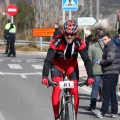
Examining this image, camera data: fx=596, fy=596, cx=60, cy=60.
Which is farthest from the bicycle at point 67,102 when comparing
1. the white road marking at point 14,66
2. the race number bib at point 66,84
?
the white road marking at point 14,66

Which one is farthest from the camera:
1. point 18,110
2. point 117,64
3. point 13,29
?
point 13,29

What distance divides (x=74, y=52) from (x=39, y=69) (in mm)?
12867

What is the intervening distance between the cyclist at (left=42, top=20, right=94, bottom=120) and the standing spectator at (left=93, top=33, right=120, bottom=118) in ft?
5.83

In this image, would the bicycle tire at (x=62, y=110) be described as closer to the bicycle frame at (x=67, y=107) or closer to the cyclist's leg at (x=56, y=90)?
the bicycle frame at (x=67, y=107)

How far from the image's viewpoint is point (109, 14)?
86.8 metres

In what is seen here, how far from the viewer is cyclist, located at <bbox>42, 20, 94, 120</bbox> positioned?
9.07 m

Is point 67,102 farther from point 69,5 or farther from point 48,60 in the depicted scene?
point 69,5

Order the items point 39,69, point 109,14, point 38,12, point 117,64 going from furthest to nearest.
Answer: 1. point 109,14
2. point 38,12
3. point 39,69
4. point 117,64

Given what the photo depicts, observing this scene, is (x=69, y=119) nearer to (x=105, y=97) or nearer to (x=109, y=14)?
(x=105, y=97)

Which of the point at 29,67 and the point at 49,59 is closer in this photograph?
the point at 49,59

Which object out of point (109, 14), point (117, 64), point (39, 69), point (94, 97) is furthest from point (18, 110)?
point (109, 14)

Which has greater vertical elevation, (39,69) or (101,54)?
(101,54)

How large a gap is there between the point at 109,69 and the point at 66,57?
86.7 inches

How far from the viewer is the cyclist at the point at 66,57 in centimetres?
907
